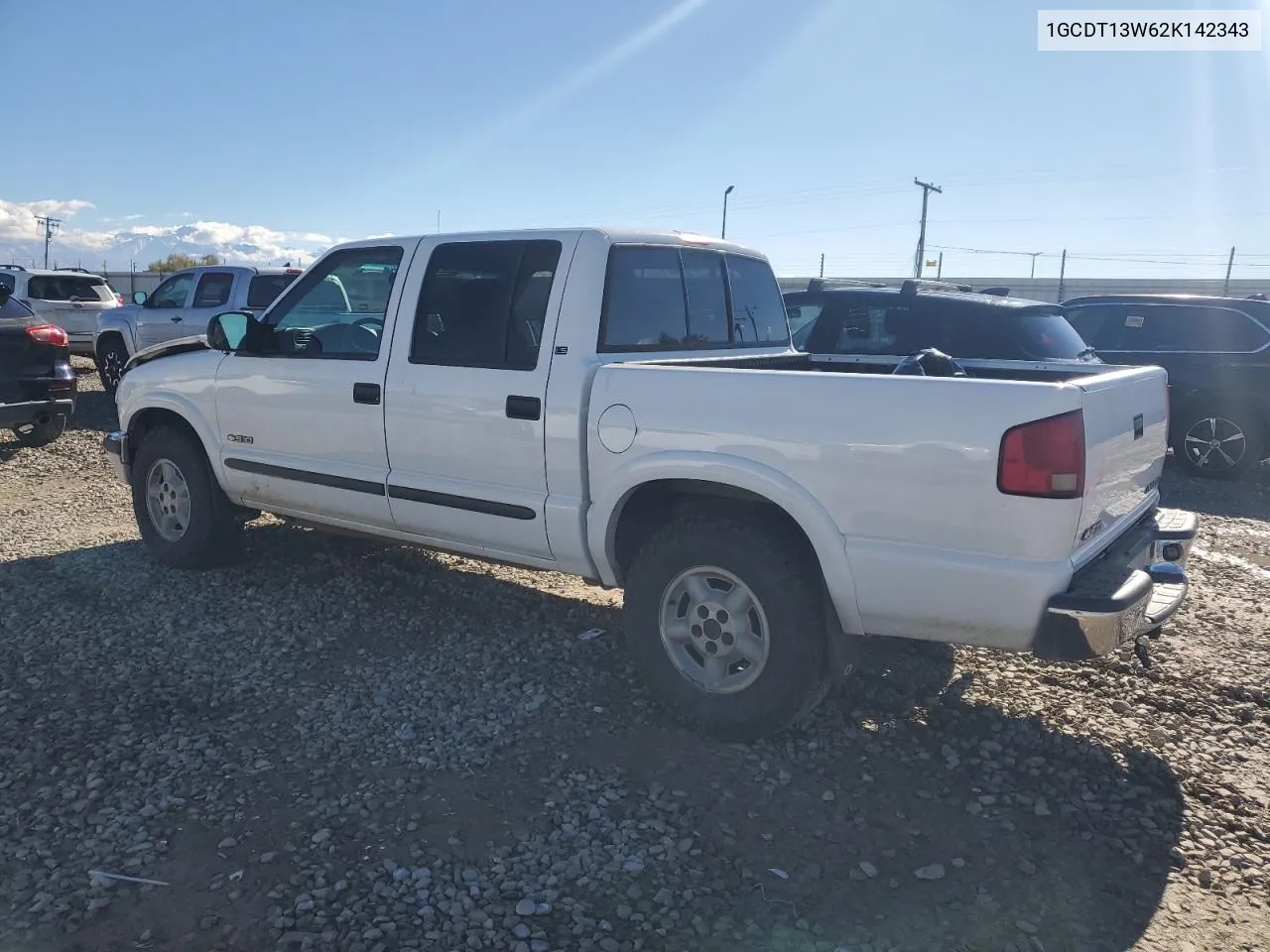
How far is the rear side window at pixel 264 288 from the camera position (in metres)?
12.6

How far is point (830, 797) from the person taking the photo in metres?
3.52

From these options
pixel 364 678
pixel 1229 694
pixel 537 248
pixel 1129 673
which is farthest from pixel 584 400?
pixel 1229 694

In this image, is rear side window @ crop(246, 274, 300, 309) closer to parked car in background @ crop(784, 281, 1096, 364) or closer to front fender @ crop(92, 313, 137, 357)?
front fender @ crop(92, 313, 137, 357)

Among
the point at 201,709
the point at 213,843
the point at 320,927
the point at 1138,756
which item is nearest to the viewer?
the point at 320,927

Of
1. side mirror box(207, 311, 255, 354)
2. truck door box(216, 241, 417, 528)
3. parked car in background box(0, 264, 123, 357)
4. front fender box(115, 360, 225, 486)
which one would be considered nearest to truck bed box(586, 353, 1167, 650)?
truck door box(216, 241, 417, 528)

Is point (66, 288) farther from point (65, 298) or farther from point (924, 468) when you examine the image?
point (924, 468)

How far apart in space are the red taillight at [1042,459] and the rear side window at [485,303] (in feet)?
6.84

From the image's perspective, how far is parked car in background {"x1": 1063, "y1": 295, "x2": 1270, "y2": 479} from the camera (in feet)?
30.7

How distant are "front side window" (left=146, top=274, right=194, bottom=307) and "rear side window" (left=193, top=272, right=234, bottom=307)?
0.64 feet

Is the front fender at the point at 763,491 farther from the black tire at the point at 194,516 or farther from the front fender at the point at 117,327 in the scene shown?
the front fender at the point at 117,327

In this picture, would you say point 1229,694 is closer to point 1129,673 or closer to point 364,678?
point 1129,673

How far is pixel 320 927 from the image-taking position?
9.09 ft

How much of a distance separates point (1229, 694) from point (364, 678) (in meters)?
3.93

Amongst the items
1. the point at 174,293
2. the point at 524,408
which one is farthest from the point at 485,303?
the point at 174,293
